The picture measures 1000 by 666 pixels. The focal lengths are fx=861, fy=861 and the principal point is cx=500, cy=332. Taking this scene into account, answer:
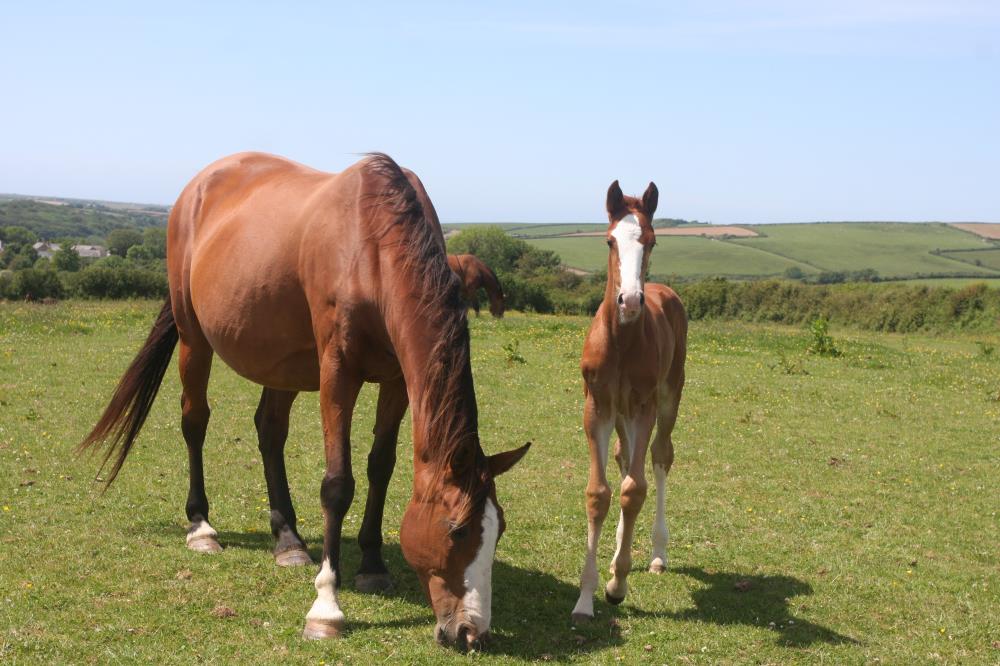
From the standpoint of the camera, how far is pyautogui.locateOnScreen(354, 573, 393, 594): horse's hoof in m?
5.70

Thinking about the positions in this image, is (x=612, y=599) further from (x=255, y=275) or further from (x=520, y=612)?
(x=255, y=275)

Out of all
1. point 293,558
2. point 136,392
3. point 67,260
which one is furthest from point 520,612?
point 67,260

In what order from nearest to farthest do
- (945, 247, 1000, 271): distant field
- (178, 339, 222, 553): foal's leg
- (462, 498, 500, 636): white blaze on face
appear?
1. (462, 498, 500, 636): white blaze on face
2. (178, 339, 222, 553): foal's leg
3. (945, 247, 1000, 271): distant field

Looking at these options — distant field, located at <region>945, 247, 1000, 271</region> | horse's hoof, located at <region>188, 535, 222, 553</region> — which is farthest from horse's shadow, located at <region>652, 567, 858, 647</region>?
distant field, located at <region>945, 247, 1000, 271</region>

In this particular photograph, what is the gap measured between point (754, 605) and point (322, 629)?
111 inches

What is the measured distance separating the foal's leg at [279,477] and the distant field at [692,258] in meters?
71.8

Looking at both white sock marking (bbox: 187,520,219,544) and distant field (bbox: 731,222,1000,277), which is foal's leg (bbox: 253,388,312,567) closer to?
white sock marking (bbox: 187,520,219,544)

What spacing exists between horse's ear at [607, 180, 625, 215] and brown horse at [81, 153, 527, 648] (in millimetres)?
1058

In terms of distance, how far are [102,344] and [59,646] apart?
48.1ft

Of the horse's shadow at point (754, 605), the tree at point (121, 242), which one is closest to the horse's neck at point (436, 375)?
the horse's shadow at point (754, 605)

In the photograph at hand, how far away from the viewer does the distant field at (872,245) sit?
9156 centimetres

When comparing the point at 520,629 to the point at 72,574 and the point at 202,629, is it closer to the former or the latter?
the point at 202,629

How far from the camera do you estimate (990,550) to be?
7051mm

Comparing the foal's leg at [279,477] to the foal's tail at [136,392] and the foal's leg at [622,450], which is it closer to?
the foal's tail at [136,392]
